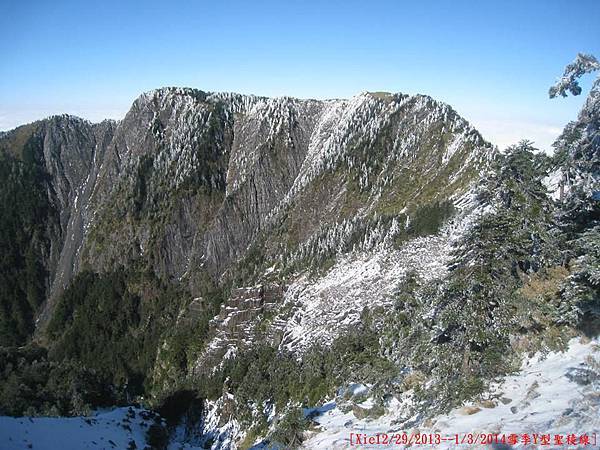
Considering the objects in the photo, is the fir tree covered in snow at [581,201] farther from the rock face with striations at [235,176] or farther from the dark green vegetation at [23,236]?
the dark green vegetation at [23,236]

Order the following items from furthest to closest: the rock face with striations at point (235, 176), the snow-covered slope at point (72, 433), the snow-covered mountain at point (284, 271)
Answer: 1. the rock face with striations at point (235, 176)
2. the snow-covered slope at point (72, 433)
3. the snow-covered mountain at point (284, 271)

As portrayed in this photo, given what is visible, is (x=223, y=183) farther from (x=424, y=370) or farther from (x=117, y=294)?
(x=424, y=370)

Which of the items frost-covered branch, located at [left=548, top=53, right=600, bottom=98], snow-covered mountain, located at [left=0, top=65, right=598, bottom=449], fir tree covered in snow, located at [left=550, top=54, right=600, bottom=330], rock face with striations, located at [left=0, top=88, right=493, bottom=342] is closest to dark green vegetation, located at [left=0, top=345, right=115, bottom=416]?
snow-covered mountain, located at [left=0, top=65, right=598, bottom=449]

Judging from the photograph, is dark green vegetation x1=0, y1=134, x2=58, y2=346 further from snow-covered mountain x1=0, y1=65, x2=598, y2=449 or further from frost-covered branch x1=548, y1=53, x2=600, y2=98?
frost-covered branch x1=548, y1=53, x2=600, y2=98

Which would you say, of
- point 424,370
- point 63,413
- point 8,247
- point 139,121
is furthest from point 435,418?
point 8,247

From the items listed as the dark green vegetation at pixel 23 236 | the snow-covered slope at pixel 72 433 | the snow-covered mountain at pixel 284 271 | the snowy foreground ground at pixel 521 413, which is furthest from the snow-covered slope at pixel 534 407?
the dark green vegetation at pixel 23 236

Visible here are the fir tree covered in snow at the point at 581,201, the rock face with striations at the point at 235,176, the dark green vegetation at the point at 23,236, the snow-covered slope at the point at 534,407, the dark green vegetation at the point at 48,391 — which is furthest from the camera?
the dark green vegetation at the point at 23,236
